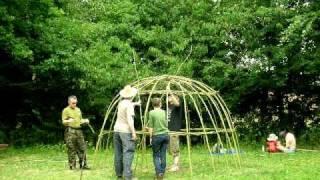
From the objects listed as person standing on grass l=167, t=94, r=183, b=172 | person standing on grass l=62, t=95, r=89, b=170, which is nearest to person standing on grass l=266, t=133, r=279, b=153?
person standing on grass l=167, t=94, r=183, b=172

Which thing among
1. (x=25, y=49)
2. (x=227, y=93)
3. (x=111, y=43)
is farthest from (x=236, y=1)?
(x=25, y=49)

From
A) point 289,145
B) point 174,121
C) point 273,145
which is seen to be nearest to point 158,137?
point 174,121

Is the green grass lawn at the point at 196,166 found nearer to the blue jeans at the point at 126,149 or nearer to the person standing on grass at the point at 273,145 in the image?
the person standing on grass at the point at 273,145

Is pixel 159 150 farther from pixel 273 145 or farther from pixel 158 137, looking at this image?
pixel 273 145

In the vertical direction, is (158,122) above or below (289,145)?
above

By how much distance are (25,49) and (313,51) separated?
9.16 m

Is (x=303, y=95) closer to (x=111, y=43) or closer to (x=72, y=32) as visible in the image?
(x=111, y=43)

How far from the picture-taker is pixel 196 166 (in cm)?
1505

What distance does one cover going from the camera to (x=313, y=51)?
2011 cm

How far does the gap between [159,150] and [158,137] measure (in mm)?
288

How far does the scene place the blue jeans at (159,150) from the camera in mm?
12656

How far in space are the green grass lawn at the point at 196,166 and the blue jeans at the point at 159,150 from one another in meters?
0.63

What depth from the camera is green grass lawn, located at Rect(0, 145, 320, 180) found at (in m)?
13.3

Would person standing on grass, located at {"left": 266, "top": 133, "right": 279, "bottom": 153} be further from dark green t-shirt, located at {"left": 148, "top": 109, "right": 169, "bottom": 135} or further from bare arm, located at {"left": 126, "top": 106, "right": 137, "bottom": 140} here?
bare arm, located at {"left": 126, "top": 106, "right": 137, "bottom": 140}
